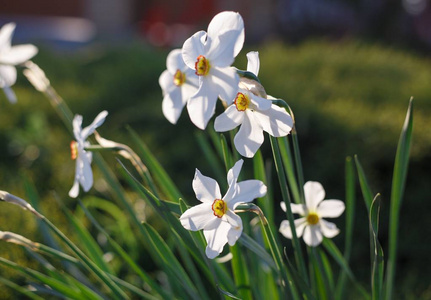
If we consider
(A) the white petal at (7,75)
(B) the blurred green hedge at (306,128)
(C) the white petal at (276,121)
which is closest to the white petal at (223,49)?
(C) the white petal at (276,121)

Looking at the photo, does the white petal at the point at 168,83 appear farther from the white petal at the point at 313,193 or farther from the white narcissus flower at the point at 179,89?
the white petal at the point at 313,193

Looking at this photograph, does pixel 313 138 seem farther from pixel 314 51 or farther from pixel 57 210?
pixel 314 51

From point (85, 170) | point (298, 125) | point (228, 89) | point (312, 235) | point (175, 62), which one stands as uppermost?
point (228, 89)

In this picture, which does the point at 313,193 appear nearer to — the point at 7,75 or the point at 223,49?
the point at 223,49

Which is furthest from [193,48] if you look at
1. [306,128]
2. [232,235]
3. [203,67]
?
[306,128]

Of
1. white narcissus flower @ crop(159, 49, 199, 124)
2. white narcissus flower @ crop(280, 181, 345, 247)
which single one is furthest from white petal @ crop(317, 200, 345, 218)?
white narcissus flower @ crop(159, 49, 199, 124)

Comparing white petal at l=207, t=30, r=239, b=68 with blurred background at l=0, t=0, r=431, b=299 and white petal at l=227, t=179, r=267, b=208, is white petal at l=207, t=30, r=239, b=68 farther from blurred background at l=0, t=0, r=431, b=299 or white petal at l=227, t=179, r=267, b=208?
blurred background at l=0, t=0, r=431, b=299

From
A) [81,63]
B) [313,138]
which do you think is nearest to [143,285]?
[313,138]

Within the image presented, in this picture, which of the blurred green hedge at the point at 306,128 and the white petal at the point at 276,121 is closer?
the white petal at the point at 276,121
